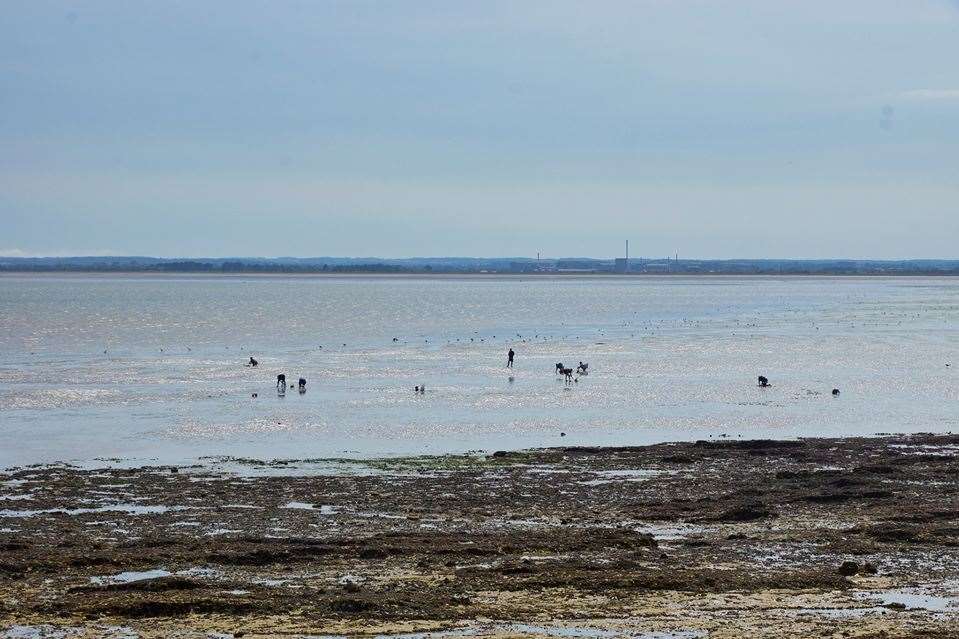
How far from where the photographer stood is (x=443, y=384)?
49062 mm

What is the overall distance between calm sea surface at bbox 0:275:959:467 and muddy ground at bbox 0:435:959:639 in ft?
17.5

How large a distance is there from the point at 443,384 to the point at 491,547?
98.3 ft

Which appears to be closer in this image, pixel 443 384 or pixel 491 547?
pixel 491 547

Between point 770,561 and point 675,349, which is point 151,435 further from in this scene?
point 675,349

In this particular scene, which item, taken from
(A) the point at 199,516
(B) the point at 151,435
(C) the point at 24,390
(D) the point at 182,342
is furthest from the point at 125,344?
(A) the point at 199,516

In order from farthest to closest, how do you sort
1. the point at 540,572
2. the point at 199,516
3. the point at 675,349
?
the point at 675,349, the point at 199,516, the point at 540,572

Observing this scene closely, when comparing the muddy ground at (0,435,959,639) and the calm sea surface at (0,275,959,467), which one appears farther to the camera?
the calm sea surface at (0,275,959,467)

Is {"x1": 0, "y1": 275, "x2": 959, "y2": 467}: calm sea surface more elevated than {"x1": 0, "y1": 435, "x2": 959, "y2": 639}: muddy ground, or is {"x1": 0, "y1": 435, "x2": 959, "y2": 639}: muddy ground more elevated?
{"x1": 0, "y1": 435, "x2": 959, "y2": 639}: muddy ground

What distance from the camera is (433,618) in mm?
15156

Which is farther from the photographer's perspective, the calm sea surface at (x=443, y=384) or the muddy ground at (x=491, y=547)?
the calm sea surface at (x=443, y=384)

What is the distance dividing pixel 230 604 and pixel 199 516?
6.84m

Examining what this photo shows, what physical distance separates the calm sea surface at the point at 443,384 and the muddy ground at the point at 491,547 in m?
5.35

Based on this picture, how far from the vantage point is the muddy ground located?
15164mm

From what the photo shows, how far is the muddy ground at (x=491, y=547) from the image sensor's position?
15164 mm
